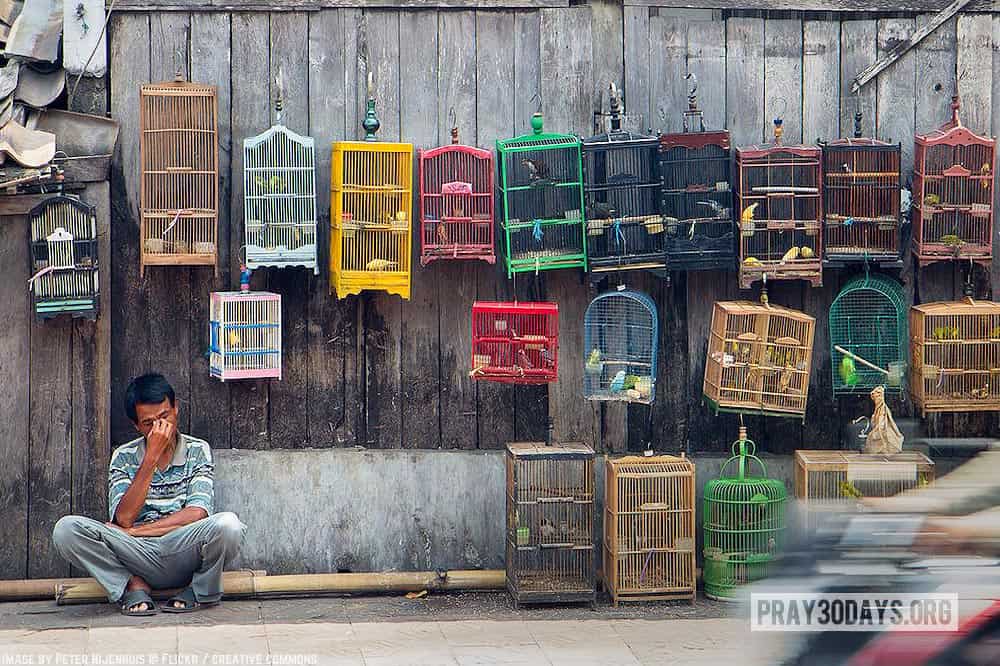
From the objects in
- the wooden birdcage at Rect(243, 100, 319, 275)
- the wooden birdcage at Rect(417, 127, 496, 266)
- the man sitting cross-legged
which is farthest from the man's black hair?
the wooden birdcage at Rect(417, 127, 496, 266)

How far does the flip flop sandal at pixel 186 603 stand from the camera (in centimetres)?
721

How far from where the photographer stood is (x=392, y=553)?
7.88m

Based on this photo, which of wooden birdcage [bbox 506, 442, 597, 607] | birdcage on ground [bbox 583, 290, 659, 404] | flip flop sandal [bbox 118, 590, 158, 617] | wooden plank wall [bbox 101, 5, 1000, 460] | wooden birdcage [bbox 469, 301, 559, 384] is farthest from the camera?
birdcage on ground [bbox 583, 290, 659, 404]

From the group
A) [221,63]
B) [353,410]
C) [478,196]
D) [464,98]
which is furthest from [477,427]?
[221,63]

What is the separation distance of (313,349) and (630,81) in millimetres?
2328

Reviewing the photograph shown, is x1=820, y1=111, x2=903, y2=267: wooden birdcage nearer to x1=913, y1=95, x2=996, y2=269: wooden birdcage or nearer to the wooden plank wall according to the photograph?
x1=913, y1=95, x2=996, y2=269: wooden birdcage

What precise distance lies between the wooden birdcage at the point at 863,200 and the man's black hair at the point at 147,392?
3.62 metres

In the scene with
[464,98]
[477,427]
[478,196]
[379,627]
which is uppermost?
[464,98]

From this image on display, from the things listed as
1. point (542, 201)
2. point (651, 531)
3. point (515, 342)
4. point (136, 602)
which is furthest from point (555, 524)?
point (136, 602)

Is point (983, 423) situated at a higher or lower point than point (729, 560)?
higher

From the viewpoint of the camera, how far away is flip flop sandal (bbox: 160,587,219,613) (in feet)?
23.6

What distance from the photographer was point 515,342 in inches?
296

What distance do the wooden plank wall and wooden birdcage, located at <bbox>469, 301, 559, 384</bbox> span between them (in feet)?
1.09

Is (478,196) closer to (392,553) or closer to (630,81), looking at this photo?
(630,81)
